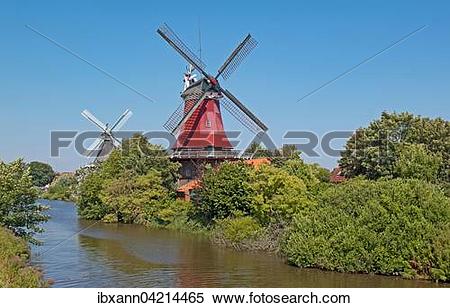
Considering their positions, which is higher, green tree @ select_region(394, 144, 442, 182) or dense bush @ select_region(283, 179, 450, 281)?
green tree @ select_region(394, 144, 442, 182)

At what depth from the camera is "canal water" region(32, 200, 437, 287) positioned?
12391mm

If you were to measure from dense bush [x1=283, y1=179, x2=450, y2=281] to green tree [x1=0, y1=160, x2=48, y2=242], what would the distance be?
7282mm

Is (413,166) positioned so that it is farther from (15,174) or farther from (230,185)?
(15,174)

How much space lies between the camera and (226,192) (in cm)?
2005

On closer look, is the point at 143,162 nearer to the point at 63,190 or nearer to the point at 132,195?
the point at 132,195

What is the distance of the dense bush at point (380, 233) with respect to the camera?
12.6m

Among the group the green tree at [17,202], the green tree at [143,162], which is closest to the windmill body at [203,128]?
the green tree at [143,162]

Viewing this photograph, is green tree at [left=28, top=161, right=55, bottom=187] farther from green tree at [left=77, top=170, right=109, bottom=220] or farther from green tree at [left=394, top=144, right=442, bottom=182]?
green tree at [left=394, top=144, right=442, bottom=182]

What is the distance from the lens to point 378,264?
1301 centimetres

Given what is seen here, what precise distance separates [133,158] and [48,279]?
16649mm

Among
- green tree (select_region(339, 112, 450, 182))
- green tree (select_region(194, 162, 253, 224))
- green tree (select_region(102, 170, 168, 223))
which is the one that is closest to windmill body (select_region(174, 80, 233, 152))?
green tree (select_region(102, 170, 168, 223))

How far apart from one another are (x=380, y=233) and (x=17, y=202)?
9951mm

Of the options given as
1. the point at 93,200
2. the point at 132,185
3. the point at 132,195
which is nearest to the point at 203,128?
the point at 132,185

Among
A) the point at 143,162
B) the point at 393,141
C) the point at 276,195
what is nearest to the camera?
the point at 276,195
